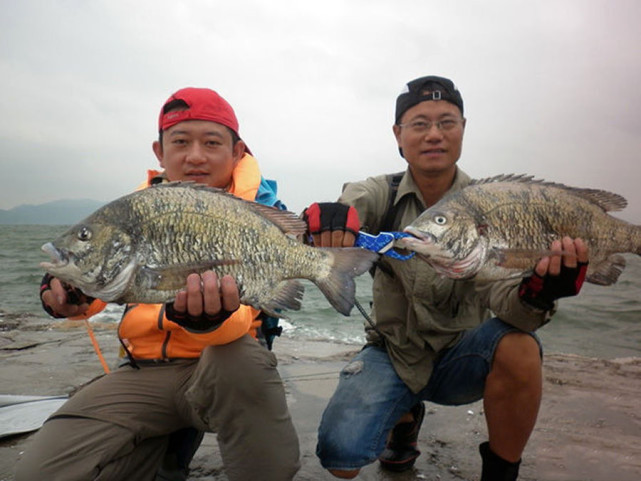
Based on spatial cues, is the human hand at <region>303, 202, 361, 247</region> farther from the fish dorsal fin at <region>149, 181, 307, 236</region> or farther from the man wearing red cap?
the man wearing red cap

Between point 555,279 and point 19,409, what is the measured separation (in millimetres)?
4109

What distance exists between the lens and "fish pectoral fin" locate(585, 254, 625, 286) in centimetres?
268

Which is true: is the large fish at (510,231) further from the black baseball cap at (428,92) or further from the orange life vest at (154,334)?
the orange life vest at (154,334)

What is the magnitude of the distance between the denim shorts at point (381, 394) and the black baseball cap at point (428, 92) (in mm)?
1609

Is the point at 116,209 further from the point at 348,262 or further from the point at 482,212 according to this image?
the point at 482,212

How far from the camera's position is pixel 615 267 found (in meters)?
2.71

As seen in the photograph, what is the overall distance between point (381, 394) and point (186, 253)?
1615mm

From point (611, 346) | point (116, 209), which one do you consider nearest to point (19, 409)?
point (116, 209)

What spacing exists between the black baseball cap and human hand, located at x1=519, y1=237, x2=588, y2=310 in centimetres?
132

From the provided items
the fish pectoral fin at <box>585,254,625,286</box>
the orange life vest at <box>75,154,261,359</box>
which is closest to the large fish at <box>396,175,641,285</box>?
the fish pectoral fin at <box>585,254,625,286</box>

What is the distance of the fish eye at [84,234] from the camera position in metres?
2.13

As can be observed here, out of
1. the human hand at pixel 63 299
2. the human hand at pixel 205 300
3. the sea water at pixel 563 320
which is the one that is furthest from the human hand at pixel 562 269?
the sea water at pixel 563 320

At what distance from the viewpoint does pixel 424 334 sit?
119 inches

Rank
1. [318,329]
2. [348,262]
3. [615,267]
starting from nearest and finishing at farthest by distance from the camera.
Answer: [348,262], [615,267], [318,329]
